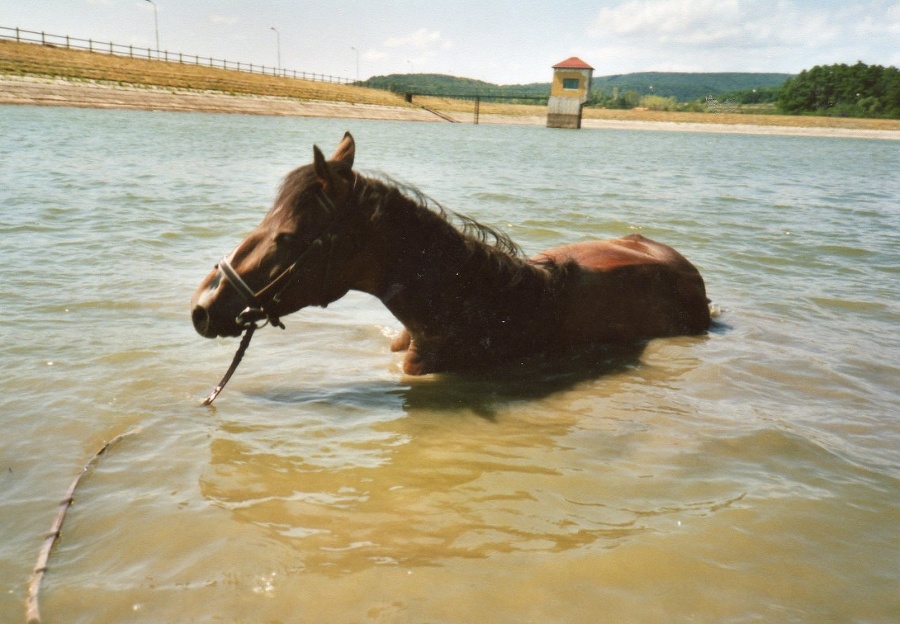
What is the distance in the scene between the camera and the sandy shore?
40.0m

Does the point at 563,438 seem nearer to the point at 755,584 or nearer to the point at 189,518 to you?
the point at 755,584

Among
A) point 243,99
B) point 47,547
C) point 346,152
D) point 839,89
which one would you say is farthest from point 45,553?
point 839,89

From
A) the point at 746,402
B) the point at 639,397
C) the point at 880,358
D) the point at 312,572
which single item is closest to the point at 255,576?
the point at 312,572

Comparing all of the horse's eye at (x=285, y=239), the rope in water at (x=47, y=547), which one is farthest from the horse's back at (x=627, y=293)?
the rope in water at (x=47, y=547)

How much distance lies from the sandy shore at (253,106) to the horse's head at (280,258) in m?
41.3

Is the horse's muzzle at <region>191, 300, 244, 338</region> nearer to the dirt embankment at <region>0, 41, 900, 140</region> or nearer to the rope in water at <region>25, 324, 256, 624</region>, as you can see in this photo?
the rope in water at <region>25, 324, 256, 624</region>

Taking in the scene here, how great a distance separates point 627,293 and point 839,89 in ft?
384

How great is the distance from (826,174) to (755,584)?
26657 mm

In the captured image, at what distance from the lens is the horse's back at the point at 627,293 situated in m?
4.88

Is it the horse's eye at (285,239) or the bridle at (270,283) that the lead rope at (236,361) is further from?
the horse's eye at (285,239)

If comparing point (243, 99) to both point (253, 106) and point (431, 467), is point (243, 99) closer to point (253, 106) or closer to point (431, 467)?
point (253, 106)

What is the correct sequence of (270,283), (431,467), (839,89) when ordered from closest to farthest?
(431,467)
(270,283)
(839,89)

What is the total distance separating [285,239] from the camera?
3.62 meters

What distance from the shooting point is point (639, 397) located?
4.41 meters
